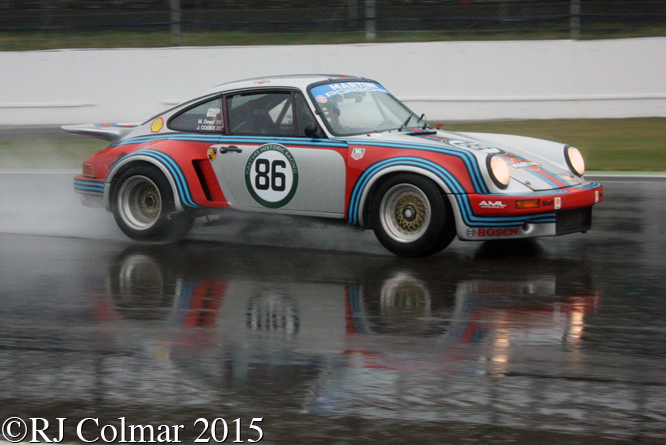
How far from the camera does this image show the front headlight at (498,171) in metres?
5.88

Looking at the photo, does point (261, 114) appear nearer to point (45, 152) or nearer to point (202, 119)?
point (202, 119)

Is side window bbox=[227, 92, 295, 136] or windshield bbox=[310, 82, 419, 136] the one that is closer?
windshield bbox=[310, 82, 419, 136]

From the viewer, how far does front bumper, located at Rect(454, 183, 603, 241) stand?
583 centimetres

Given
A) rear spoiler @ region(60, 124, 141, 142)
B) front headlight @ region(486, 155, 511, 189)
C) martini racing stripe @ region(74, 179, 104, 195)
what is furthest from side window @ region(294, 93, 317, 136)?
martini racing stripe @ region(74, 179, 104, 195)

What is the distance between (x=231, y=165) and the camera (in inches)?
264

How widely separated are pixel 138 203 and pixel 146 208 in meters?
0.09

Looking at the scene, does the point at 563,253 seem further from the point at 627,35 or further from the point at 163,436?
the point at 627,35

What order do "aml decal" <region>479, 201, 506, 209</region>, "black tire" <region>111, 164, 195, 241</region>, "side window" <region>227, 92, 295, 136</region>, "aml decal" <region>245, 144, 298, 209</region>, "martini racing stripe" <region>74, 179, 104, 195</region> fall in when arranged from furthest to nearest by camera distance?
1. "martini racing stripe" <region>74, 179, 104, 195</region>
2. "black tire" <region>111, 164, 195, 241</region>
3. "side window" <region>227, 92, 295, 136</region>
4. "aml decal" <region>245, 144, 298, 209</region>
5. "aml decal" <region>479, 201, 506, 209</region>

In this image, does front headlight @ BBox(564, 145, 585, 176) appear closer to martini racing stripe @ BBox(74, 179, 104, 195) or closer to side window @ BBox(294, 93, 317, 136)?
side window @ BBox(294, 93, 317, 136)

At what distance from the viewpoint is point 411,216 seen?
6.18m

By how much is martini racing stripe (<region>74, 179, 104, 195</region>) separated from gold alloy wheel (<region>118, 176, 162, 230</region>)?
29cm

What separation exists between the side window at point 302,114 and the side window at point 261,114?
0.18ft

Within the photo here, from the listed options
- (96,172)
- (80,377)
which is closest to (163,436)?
(80,377)

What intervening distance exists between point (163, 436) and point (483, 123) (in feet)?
43.0
